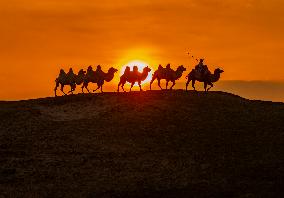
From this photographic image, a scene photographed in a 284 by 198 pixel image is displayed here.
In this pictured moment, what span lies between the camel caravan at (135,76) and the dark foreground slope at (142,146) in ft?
6.01

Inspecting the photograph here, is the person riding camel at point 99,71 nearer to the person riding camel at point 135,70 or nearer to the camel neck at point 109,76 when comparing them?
the camel neck at point 109,76

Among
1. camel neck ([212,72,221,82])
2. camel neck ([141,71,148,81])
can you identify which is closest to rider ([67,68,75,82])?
camel neck ([141,71,148,81])

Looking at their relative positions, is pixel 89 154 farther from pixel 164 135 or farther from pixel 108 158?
pixel 164 135

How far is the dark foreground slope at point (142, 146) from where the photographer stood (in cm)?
3322

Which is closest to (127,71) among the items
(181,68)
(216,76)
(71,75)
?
(181,68)

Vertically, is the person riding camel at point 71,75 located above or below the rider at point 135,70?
Result: below

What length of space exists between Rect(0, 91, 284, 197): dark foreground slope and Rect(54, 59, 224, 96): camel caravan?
1832mm

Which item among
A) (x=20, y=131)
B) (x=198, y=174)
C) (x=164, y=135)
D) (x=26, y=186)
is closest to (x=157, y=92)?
(x=164, y=135)

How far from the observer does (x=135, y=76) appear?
51.5m

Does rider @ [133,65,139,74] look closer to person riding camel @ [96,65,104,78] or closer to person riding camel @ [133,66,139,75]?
person riding camel @ [133,66,139,75]

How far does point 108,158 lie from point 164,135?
5242mm

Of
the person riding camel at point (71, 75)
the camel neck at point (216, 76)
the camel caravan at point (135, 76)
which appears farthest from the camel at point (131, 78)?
the camel neck at point (216, 76)

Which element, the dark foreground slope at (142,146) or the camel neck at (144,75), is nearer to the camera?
the dark foreground slope at (142,146)

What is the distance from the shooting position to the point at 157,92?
49594mm
